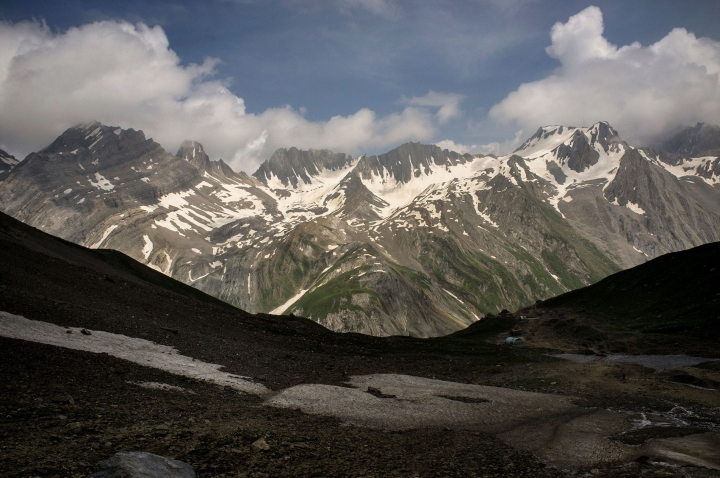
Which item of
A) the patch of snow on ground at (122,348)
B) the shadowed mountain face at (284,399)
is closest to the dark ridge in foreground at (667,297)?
the shadowed mountain face at (284,399)

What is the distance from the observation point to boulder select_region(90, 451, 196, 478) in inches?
529

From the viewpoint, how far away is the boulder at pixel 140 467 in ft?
44.1

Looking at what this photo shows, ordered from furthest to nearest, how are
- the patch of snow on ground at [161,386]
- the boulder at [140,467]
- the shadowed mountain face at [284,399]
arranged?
the patch of snow on ground at [161,386] → the shadowed mountain face at [284,399] → the boulder at [140,467]

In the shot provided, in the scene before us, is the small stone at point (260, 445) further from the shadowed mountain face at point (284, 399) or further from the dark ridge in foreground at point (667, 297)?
the dark ridge in foreground at point (667, 297)

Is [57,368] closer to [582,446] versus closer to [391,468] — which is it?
[391,468]

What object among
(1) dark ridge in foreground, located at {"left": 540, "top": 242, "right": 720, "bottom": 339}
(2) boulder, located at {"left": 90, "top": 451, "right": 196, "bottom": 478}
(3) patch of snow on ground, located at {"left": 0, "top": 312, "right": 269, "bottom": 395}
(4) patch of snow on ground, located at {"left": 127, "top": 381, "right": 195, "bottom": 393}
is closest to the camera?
(2) boulder, located at {"left": 90, "top": 451, "right": 196, "bottom": 478}

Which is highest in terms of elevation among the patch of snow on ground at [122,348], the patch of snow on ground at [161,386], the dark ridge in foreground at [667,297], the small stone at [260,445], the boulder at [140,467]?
the dark ridge in foreground at [667,297]

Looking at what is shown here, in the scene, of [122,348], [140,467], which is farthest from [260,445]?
[122,348]

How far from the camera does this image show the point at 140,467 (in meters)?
13.8

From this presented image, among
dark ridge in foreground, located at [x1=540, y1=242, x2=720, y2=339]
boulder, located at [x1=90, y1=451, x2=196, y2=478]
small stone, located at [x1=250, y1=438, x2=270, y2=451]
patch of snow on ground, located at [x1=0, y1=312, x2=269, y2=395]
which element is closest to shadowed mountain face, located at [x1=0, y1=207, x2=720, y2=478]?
small stone, located at [x1=250, y1=438, x2=270, y2=451]

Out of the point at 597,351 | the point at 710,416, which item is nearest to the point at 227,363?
the point at 710,416

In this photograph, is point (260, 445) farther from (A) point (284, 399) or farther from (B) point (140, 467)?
(A) point (284, 399)

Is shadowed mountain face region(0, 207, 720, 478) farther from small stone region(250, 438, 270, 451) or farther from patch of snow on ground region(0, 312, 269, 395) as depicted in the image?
patch of snow on ground region(0, 312, 269, 395)

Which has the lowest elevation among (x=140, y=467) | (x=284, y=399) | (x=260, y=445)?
(x=260, y=445)
